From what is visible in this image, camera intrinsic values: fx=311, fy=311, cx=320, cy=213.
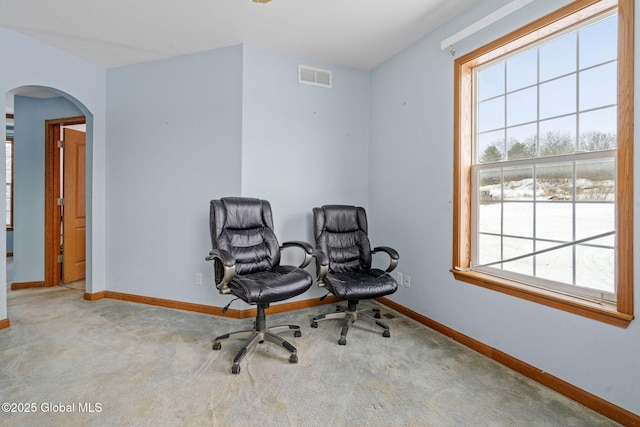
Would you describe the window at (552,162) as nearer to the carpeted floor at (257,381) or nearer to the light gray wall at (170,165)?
the carpeted floor at (257,381)

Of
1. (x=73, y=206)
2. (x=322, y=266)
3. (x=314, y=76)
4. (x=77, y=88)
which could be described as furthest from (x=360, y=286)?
(x=73, y=206)

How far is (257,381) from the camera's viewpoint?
76.4 inches

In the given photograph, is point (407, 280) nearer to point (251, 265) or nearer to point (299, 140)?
point (251, 265)

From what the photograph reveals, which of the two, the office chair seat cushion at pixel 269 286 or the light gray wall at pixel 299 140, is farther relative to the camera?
the light gray wall at pixel 299 140

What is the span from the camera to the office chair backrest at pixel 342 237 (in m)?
2.92

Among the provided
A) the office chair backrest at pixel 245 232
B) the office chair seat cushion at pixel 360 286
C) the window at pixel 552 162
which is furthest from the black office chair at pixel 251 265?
the window at pixel 552 162

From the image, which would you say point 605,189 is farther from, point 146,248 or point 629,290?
point 146,248

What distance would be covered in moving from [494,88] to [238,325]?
9.61 feet

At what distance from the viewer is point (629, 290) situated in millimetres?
1575

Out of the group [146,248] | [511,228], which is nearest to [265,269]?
[146,248]

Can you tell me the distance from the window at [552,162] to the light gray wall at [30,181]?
4.71 meters

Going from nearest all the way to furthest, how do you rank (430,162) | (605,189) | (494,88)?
1. (605,189)
2. (494,88)
3. (430,162)

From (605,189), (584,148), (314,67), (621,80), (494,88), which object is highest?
(314,67)

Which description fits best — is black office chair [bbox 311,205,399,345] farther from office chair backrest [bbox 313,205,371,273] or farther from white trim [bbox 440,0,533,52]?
white trim [bbox 440,0,533,52]
